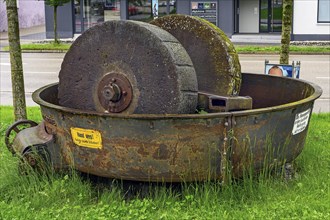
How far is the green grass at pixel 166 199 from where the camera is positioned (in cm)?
404

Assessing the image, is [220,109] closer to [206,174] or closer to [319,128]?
[206,174]

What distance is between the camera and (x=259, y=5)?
91.6ft

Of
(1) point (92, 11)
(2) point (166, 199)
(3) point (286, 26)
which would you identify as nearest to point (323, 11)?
(1) point (92, 11)

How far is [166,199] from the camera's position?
170 inches

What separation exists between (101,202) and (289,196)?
1508mm

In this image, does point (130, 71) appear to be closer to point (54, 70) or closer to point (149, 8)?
point (54, 70)

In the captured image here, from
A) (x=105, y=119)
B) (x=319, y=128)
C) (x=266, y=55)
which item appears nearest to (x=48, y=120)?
(x=105, y=119)

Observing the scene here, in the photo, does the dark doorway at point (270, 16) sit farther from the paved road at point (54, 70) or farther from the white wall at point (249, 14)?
the paved road at point (54, 70)

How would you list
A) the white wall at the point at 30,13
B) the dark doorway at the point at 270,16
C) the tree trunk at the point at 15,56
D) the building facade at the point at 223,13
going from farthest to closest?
the white wall at the point at 30,13 < the dark doorway at the point at 270,16 < the building facade at the point at 223,13 < the tree trunk at the point at 15,56

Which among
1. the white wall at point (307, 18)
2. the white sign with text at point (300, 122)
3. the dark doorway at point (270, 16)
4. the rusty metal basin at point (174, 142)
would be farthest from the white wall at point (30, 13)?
the white sign with text at point (300, 122)

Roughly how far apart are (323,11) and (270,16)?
3062 mm

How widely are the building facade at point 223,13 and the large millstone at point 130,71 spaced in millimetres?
22171

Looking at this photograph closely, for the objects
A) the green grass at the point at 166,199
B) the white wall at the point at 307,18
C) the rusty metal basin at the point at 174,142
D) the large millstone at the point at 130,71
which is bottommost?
the green grass at the point at 166,199

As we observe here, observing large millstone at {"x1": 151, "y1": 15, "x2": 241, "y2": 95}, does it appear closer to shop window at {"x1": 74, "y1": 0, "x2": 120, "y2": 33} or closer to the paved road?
the paved road
